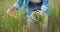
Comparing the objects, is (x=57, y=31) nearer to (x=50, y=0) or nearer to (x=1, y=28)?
(x=50, y=0)

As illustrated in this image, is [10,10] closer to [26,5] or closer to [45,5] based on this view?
[26,5]

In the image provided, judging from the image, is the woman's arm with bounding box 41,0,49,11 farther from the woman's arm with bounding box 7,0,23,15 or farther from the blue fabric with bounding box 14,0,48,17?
the woman's arm with bounding box 7,0,23,15

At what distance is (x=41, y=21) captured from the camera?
2.28 m

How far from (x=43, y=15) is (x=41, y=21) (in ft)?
0.29

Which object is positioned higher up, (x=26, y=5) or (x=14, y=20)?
(x=26, y=5)

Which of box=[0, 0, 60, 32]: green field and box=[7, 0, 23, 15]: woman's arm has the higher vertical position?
box=[7, 0, 23, 15]: woman's arm

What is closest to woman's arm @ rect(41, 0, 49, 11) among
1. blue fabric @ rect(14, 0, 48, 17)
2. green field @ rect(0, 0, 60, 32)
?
blue fabric @ rect(14, 0, 48, 17)

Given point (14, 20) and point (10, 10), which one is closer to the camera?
point (10, 10)

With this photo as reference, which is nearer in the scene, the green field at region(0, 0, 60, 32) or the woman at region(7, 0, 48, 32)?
the woman at region(7, 0, 48, 32)

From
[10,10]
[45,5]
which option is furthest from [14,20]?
[45,5]

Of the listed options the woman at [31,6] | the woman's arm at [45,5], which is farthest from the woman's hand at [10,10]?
the woman's arm at [45,5]

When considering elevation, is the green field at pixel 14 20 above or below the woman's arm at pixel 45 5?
below

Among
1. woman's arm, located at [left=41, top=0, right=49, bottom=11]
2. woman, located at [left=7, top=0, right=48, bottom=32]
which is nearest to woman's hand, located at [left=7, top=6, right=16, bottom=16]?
woman, located at [left=7, top=0, right=48, bottom=32]

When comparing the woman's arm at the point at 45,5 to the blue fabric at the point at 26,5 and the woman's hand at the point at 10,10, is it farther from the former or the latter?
the woman's hand at the point at 10,10
